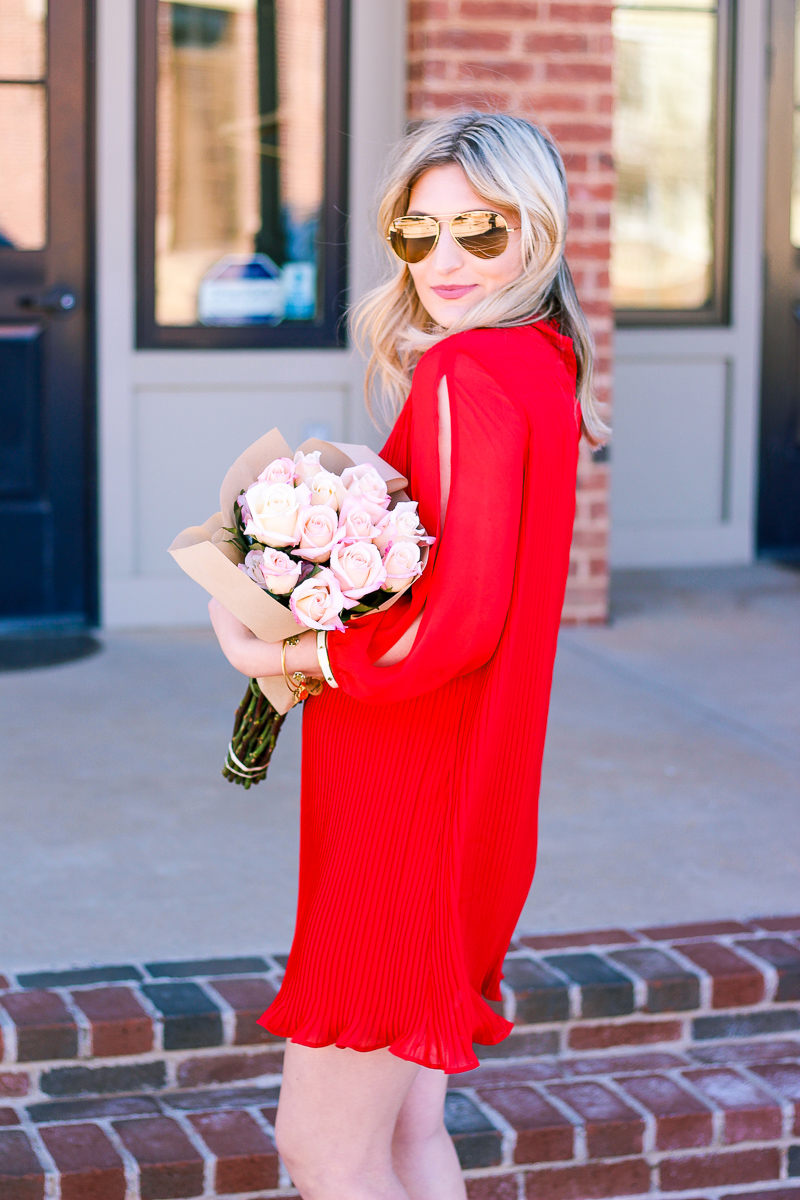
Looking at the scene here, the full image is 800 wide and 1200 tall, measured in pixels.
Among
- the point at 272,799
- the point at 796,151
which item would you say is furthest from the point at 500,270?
the point at 796,151

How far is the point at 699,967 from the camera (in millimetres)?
3084

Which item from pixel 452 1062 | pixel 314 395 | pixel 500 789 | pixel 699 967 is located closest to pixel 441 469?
pixel 500 789

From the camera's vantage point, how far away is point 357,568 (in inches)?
69.6

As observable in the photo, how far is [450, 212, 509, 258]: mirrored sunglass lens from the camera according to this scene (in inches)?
74.9

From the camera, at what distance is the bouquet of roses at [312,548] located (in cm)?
178

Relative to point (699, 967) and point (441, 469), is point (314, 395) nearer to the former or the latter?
point (699, 967)

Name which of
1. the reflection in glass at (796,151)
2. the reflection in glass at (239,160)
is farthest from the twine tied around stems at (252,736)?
the reflection in glass at (796,151)

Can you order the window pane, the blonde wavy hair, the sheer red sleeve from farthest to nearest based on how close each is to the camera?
the window pane, the blonde wavy hair, the sheer red sleeve

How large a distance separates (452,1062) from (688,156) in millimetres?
6311

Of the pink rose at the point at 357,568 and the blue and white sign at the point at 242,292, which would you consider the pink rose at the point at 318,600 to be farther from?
the blue and white sign at the point at 242,292

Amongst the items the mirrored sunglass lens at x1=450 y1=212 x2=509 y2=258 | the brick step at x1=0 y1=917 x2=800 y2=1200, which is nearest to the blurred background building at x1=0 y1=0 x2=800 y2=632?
the brick step at x1=0 y1=917 x2=800 y2=1200

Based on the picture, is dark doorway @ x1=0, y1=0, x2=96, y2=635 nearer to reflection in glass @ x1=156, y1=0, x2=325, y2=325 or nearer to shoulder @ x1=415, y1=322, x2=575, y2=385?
reflection in glass @ x1=156, y1=0, x2=325, y2=325

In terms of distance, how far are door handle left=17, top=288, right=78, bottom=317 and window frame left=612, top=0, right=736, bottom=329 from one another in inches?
108

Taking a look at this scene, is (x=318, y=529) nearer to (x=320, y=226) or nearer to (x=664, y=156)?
(x=320, y=226)
